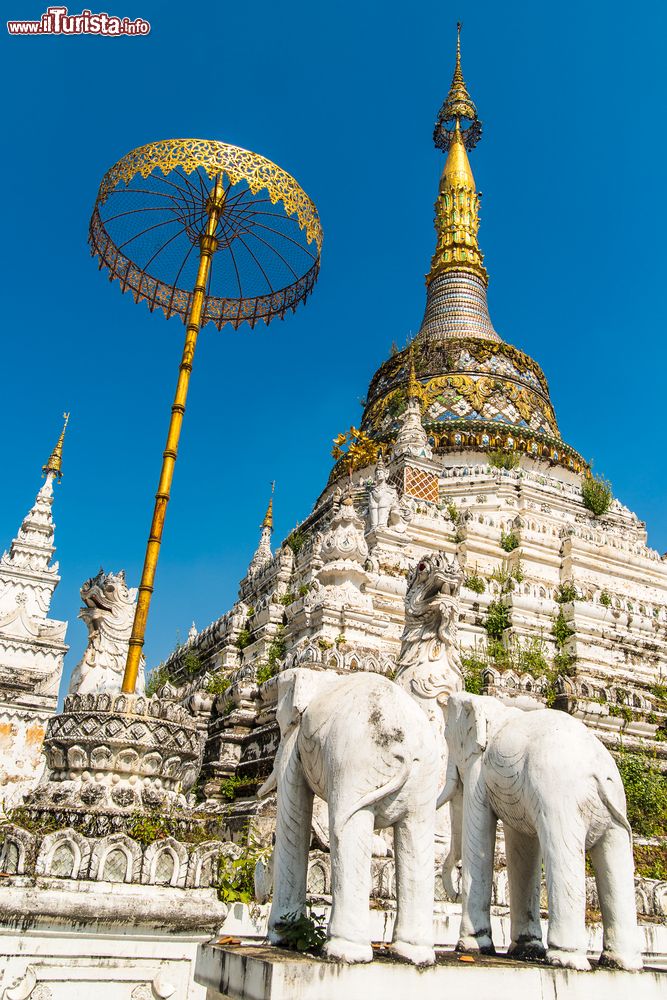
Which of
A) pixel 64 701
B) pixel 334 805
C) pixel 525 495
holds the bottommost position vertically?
pixel 334 805

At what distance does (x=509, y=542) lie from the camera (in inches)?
955

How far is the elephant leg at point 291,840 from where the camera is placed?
15.6 ft

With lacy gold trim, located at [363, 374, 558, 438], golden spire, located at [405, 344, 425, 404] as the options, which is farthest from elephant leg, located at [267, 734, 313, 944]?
lacy gold trim, located at [363, 374, 558, 438]

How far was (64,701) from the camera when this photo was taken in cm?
800

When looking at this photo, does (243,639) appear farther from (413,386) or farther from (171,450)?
(171,450)

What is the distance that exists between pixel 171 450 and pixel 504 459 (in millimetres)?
23570

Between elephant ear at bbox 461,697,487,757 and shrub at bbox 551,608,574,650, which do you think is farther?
shrub at bbox 551,608,574,650

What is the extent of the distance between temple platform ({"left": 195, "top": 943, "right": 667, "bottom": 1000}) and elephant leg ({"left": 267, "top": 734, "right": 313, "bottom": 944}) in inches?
12.0

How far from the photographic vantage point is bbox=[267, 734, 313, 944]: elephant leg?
4762mm

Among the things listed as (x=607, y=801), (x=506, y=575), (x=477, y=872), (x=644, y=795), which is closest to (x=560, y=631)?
(x=506, y=575)

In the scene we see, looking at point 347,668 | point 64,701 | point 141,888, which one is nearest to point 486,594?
point 347,668

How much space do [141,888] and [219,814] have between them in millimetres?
7598

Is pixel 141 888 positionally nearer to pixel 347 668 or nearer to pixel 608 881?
pixel 608 881

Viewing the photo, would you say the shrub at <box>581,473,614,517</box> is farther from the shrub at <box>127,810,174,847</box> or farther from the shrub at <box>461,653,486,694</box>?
the shrub at <box>127,810,174,847</box>
